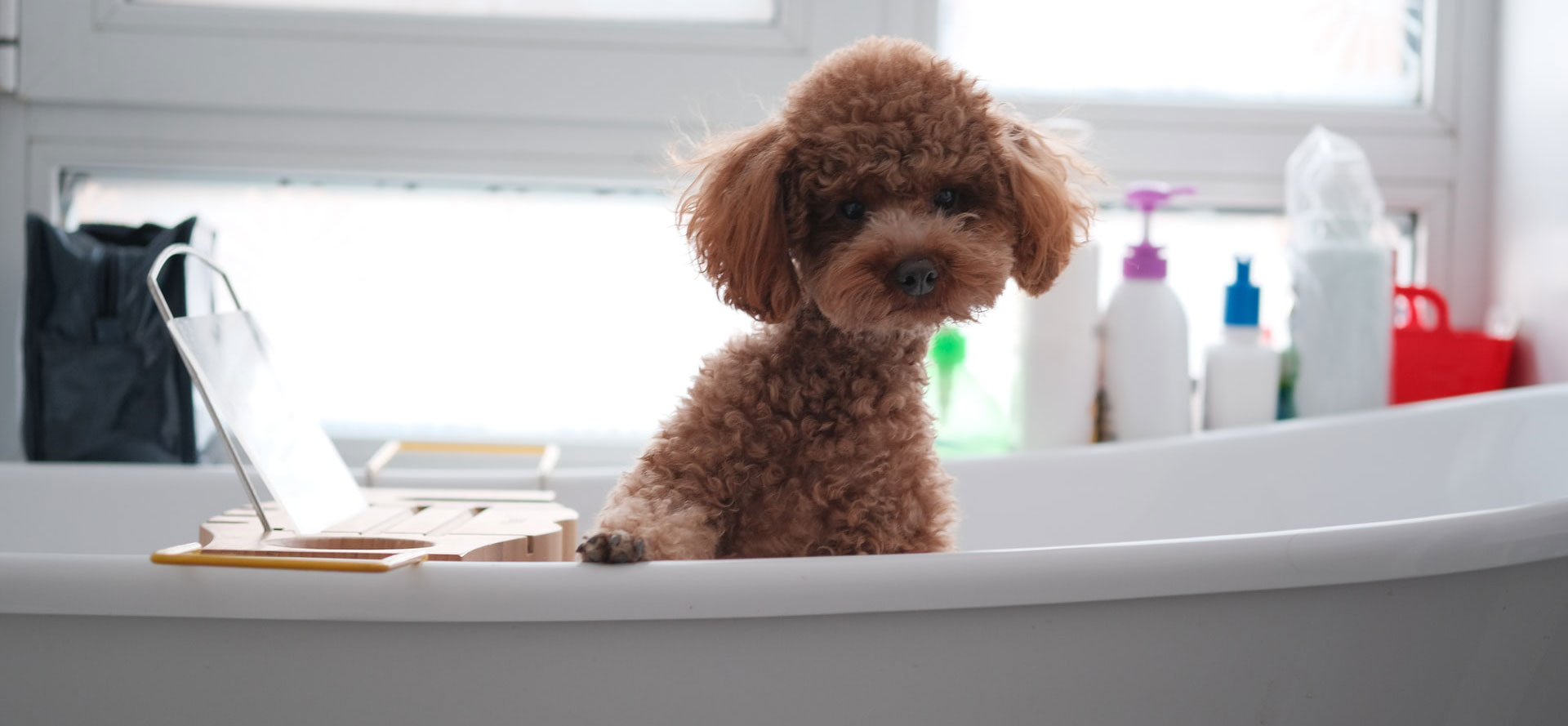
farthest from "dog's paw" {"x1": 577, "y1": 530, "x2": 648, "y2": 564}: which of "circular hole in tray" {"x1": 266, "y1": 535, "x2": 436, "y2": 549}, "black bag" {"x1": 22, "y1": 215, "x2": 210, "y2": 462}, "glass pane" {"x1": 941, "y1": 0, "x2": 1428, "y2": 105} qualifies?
"glass pane" {"x1": 941, "y1": 0, "x2": 1428, "y2": 105}

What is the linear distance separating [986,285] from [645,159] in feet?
3.54

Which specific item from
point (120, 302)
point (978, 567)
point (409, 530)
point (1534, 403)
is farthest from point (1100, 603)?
point (120, 302)

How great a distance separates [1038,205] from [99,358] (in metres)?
1.29

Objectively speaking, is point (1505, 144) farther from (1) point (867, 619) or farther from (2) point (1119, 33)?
(1) point (867, 619)

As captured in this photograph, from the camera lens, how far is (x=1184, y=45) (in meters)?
1.93

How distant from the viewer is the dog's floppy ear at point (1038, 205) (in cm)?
89

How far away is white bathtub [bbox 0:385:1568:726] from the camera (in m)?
0.78

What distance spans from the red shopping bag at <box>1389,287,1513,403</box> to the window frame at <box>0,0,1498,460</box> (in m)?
0.36

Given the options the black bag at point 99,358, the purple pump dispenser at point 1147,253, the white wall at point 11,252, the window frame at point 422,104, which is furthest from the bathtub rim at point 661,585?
the white wall at point 11,252

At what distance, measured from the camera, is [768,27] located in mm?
1847

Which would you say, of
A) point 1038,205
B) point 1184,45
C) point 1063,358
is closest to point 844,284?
point 1038,205

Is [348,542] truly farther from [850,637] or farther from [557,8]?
[557,8]

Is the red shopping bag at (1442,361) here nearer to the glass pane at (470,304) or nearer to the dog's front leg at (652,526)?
the glass pane at (470,304)

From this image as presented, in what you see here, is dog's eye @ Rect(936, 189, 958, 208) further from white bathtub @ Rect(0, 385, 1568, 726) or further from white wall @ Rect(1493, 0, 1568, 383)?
white wall @ Rect(1493, 0, 1568, 383)
